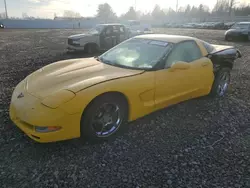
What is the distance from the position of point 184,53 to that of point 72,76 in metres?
1.96

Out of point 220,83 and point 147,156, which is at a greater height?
point 220,83

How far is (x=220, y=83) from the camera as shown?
4.66 metres

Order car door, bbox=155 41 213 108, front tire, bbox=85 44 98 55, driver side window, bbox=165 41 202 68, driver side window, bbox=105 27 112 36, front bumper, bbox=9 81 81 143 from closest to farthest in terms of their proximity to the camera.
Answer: front bumper, bbox=9 81 81 143
car door, bbox=155 41 213 108
driver side window, bbox=165 41 202 68
front tire, bbox=85 44 98 55
driver side window, bbox=105 27 112 36

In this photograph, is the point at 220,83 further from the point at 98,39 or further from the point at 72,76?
the point at 98,39

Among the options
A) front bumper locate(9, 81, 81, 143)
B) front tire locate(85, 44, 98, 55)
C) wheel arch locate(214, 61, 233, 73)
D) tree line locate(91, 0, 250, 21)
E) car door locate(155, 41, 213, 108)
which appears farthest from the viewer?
tree line locate(91, 0, 250, 21)

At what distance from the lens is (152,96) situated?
331 cm

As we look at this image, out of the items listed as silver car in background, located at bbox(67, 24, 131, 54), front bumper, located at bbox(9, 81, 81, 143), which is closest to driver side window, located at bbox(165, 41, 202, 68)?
front bumper, located at bbox(9, 81, 81, 143)

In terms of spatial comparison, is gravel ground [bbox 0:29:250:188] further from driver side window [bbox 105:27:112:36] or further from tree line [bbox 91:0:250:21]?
tree line [bbox 91:0:250:21]

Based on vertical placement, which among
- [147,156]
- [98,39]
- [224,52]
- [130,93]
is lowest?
[147,156]

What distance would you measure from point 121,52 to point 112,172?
86.5 inches

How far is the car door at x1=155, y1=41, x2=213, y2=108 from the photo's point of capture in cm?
341

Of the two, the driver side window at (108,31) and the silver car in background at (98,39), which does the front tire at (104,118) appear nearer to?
the silver car in background at (98,39)

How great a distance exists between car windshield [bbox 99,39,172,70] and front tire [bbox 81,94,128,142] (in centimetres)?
73

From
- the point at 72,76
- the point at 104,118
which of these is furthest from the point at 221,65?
the point at 72,76
